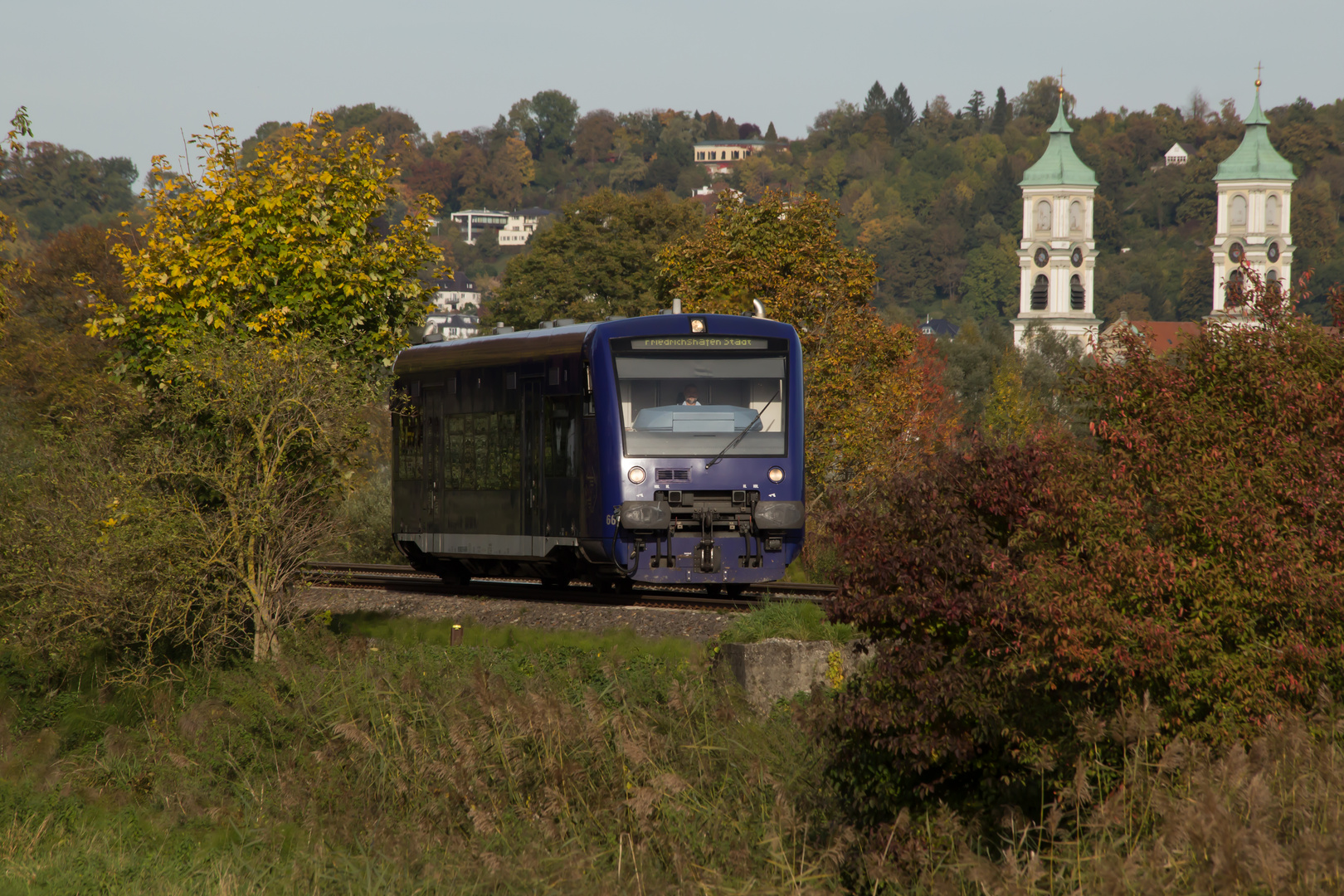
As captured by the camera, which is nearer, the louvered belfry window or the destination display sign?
the destination display sign

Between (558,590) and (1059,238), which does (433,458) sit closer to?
(558,590)

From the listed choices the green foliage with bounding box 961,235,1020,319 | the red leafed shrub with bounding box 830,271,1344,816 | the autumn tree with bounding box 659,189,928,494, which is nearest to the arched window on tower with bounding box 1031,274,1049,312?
the green foliage with bounding box 961,235,1020,319

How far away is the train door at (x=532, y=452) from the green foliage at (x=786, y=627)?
4.62 m

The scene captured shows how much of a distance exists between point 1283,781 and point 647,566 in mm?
9269

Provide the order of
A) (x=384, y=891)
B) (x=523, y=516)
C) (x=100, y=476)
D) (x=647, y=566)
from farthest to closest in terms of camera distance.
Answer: (x=523, y=516), (x=647, y=566), (x=100, y=476), (x=384, y=891)

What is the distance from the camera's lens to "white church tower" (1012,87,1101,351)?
153375 millimetres

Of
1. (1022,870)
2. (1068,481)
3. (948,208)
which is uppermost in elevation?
(948,208)

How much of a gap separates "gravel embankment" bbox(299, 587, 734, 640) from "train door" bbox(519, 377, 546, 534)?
1.04 meters

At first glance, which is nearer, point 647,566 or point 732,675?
point 732,675

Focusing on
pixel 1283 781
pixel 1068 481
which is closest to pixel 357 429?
pixel 1068 481

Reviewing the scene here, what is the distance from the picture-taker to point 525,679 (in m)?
14.1

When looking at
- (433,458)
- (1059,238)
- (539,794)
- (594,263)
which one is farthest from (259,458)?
(1059,238)

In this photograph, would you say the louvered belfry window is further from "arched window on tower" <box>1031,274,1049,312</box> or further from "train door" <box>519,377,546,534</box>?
"train door" <box>519,377,546,534</box>

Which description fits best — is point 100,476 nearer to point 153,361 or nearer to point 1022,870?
point 153,361
